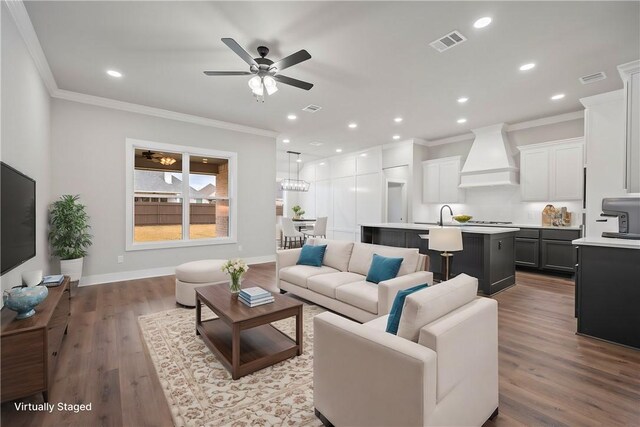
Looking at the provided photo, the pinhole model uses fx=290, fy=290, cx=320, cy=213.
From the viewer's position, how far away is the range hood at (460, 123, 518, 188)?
19.7 feet

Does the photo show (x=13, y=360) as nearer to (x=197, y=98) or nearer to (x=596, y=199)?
(x=197, y=98)

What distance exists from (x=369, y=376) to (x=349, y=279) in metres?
2.06

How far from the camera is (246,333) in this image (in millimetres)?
2725

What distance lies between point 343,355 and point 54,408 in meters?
1.91

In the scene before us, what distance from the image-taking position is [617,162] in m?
4.01

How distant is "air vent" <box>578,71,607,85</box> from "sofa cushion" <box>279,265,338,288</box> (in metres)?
4.27

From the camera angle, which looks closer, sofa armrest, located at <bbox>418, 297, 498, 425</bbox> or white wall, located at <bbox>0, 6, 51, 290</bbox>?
sofa armrest, located at <bbox>418, 297, 498, 425</bbox>

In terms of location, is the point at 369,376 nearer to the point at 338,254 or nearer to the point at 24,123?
the point at 338,254

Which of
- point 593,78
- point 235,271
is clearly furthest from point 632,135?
point 235,271

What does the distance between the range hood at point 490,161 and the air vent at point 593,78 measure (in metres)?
1.97

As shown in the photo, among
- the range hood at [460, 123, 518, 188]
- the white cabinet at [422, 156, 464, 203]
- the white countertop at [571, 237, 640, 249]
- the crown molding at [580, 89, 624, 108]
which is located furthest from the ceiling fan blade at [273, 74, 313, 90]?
the white cabinet at [422, 156, 464, 203]

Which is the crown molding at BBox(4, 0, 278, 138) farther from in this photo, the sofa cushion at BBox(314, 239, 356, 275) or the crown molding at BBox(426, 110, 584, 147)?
the crown molding at BBox(426, 110, 584, 147)

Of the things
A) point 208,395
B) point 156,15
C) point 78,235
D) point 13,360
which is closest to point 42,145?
point 78,235

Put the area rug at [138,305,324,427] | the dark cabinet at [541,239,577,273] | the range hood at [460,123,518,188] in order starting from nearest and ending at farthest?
the area rug at [138,305,324,427] → the dark cabinet at [541,239,577,273] → the range hood at [460,123,518,188]
